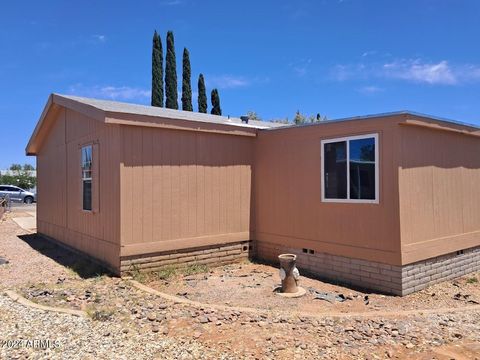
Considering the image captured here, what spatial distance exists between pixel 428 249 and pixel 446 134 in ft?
7.33

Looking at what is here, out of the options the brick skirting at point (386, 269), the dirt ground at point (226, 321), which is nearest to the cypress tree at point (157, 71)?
the brick skirting at point (386, 269)

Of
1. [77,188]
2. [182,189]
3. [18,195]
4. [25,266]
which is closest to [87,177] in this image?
[77,188]

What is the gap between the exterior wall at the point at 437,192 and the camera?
6609 mm

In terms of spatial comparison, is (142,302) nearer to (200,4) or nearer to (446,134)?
(446,134)

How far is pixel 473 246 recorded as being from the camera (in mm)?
8125

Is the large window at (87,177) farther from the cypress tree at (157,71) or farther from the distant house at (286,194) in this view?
the cypress tree at (157,71)

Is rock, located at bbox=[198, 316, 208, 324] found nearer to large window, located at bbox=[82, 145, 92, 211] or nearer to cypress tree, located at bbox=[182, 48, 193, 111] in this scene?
large window, located at bbox=[82, 145, 92, 211]

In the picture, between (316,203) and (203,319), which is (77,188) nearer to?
(316,203)

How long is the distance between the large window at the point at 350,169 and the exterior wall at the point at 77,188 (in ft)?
12.4

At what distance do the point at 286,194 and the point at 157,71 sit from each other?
25.7 metres

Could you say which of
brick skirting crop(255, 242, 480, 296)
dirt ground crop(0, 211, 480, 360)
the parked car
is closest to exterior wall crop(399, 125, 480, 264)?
brick skirting crop(255, 242, 480, 296)

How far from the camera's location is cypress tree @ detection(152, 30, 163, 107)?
30.9m

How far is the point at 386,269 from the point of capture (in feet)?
21.7

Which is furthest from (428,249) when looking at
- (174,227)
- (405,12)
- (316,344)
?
(405,12)
